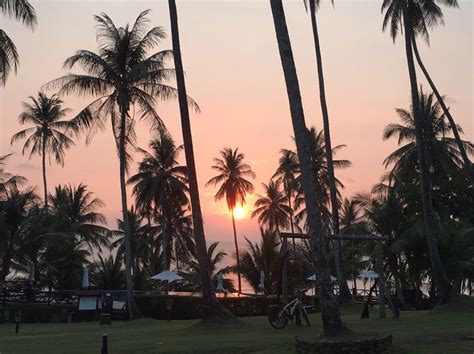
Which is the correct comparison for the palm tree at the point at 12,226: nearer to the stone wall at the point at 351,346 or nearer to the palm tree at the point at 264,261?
the palm tree at the point at 264,261

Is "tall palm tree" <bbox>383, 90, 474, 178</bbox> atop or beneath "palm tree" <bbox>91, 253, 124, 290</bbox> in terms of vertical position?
atop

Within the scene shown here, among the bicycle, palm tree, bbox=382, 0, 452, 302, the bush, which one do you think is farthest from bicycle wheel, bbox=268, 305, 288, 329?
the bush

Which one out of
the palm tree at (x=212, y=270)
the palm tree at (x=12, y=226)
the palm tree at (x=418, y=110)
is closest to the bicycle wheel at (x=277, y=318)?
the palm tree at (x=418, y=110)

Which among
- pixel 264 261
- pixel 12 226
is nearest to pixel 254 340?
pixel 12 226

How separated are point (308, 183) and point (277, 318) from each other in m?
6.35

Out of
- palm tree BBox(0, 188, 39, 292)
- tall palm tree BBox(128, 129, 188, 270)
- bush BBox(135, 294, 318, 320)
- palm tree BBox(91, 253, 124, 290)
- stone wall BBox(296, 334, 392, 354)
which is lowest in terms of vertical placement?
stone wall BBox(296, 334, 392, 354)

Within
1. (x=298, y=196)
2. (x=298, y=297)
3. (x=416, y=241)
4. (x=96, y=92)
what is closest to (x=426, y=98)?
(x=416, y=241)

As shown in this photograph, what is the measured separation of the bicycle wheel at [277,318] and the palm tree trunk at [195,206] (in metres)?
2.22

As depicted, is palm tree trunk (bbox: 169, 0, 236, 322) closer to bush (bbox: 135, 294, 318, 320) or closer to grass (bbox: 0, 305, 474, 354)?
grass (bbox: 0, 305, 474, 354)

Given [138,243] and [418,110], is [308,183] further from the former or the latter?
[138,243]

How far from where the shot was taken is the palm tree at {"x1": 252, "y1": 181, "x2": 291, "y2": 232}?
198 feet

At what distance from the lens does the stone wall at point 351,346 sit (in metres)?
10.9

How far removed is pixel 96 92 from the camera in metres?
30.0

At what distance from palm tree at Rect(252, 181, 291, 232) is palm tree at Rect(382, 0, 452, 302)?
35032 mm
